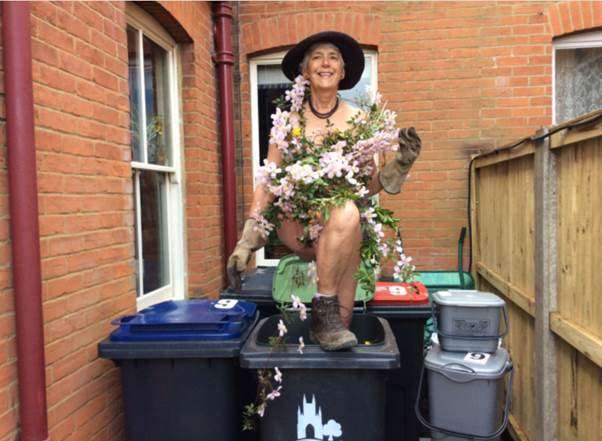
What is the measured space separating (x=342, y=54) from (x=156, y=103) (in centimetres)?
171

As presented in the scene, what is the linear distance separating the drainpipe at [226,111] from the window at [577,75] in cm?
281

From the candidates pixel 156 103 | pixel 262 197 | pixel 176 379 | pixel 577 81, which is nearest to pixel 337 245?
pixel 262 197

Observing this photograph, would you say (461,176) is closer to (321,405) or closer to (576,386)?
(576,386)

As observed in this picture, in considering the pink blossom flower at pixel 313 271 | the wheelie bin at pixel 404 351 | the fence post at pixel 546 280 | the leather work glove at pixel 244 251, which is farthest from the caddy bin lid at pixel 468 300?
the leather work glove at pixel 244 251

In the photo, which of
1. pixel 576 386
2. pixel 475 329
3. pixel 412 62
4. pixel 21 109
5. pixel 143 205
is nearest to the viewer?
pixel 21 109

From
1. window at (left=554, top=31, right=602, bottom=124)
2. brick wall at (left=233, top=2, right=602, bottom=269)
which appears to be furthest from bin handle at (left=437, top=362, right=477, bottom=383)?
window at (left=554, top=31, right=602, bottom=124)

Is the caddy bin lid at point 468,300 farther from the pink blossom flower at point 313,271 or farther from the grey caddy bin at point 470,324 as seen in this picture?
the pink blossom flower at point 313,271

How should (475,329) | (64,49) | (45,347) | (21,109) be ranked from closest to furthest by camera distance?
(21,109), (45,347), (64,49), (475,329)

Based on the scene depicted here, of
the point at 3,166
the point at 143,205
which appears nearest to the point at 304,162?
the point at 3,166

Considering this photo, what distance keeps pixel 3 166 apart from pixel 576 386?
2.63m

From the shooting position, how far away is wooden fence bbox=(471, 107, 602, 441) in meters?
2.15

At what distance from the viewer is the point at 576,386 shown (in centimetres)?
239

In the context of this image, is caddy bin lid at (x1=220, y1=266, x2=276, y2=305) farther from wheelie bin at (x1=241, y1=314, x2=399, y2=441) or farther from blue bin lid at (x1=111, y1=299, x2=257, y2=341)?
wheelie bin at (x1=241, y1=314, x2=399, y2=441)

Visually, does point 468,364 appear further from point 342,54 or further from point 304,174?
point 342,54
